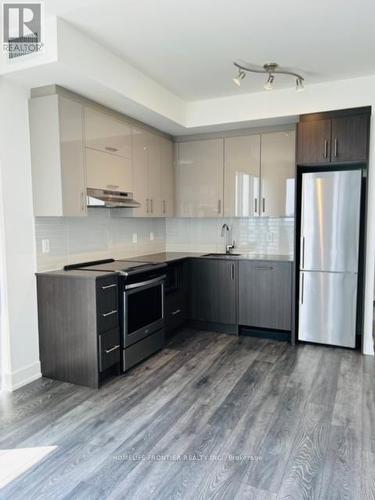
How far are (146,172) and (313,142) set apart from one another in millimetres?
1806

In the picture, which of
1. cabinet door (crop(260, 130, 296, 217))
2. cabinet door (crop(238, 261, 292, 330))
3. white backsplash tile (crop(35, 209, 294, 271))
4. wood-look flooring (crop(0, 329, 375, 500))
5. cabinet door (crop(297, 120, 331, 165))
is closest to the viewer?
wood-look flooring (crop(0, 329, 375, 500))

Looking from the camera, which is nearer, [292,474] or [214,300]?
[292,474]

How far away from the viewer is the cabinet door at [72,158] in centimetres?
287

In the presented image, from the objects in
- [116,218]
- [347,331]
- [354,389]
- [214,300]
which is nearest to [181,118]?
[116,218]

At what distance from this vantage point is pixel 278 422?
2430 mm

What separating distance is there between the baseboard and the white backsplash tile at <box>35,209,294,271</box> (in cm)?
84

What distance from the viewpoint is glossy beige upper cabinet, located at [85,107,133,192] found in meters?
3.14

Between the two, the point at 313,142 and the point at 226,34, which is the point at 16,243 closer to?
the point at 226,34

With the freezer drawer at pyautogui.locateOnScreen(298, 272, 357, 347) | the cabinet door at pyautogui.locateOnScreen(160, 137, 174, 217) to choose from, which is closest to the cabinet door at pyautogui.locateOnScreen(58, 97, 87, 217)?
the cabinet door at pyautogui.locateOnScreen(160, 137, 174, 217)

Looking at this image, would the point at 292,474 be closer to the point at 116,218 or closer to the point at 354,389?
the point at 354,389

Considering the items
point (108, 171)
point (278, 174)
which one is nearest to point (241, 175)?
point (278, 174)

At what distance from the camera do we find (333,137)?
11.8ft

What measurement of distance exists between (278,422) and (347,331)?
1.68 meters

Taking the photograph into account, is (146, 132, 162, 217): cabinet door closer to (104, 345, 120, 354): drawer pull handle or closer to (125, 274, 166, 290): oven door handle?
(125, 274, 166, 290): oven door handle
